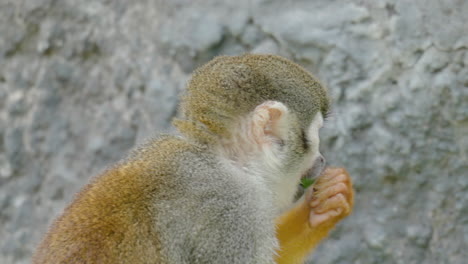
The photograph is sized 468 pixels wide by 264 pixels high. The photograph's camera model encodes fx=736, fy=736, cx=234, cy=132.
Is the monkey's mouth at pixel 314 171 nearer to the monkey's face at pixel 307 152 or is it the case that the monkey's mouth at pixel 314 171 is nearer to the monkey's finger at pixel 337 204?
the monkey's face at pixel 307 152

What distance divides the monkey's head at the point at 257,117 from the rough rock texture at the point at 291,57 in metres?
0.87

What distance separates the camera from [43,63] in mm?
3533

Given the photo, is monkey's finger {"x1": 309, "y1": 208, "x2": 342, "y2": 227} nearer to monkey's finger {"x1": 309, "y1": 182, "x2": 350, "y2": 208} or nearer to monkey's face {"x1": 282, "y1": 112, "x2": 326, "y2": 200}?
monkey's finger {"x1": 309, "y1": 182, "x2": 350, "y2": 208}

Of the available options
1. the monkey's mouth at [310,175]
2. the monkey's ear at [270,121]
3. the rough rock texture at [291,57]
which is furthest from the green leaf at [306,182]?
the rough rock texture at [291,57]

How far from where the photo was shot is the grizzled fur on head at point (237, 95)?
2143 mm

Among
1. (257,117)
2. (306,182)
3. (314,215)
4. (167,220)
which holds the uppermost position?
(257,117)

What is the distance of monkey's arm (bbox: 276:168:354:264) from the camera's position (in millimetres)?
2398

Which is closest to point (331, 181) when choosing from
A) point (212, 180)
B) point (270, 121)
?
point (270, 121)

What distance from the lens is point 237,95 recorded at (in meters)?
2.14

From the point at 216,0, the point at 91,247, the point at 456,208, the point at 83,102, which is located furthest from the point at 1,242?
the point at 456,208

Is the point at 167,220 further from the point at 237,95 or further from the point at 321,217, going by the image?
the point at 321,217

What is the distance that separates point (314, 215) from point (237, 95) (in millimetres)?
549

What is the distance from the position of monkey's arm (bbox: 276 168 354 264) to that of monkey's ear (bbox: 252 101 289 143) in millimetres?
359

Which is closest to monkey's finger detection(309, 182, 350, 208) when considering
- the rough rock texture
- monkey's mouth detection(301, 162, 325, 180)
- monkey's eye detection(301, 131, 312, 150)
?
monkey's mouth detection(301, 162, 325, 180)
